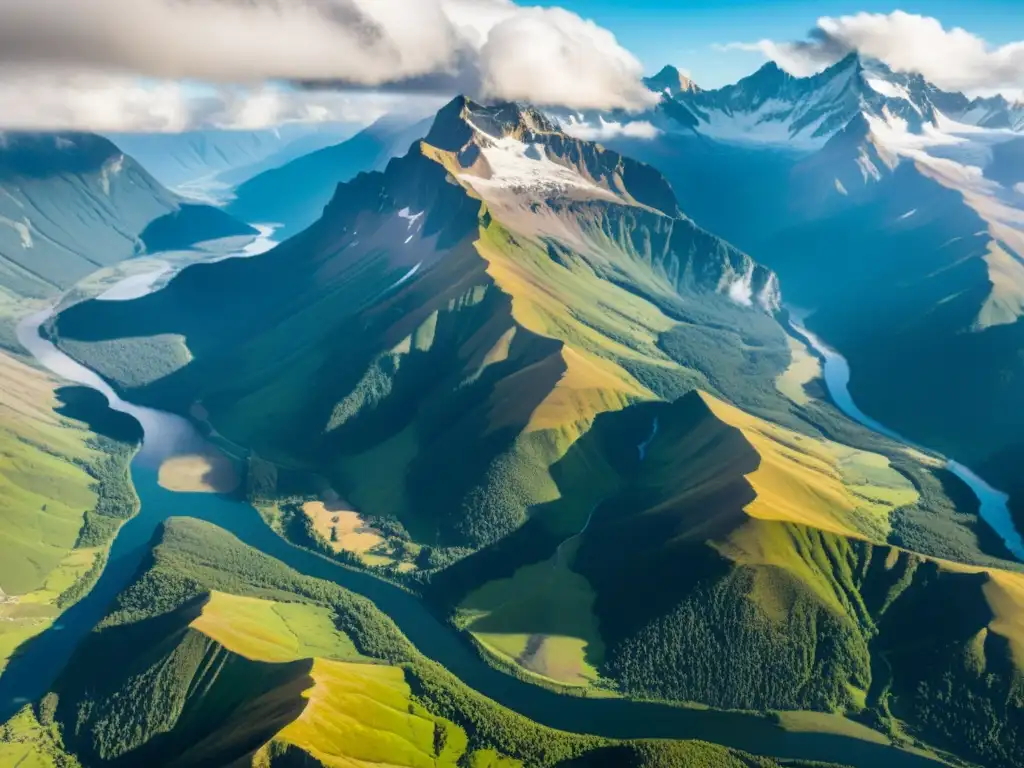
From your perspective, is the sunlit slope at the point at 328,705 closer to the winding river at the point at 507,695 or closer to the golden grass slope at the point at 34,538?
the winding river at the point at 507,695

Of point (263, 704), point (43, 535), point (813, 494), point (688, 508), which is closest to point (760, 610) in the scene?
point (688, 508)

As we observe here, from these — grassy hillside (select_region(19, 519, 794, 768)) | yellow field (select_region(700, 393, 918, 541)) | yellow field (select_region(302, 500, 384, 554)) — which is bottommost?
grassy hillside (select_region(19, 519, 794, 768))

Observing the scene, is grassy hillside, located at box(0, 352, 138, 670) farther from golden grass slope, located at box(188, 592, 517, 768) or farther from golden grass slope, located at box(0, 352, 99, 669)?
golden grass slope, located at box(188, 592, 517, 768)

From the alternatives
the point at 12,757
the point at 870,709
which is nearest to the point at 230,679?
the point at 12,757

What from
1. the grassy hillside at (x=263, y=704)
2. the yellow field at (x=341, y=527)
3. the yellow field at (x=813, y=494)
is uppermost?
the yellow field at (x=813, y=494)

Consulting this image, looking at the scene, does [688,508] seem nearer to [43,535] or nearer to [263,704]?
[263,704]

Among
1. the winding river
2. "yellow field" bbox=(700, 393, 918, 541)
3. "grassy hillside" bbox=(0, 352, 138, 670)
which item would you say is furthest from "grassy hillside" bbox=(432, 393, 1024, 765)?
"grassy hillside" bbox=(0, 352, 138, 670)

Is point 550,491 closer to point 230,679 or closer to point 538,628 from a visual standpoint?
point 538,628

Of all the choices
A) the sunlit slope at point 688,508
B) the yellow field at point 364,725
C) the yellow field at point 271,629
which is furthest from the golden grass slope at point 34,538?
the sunlit slope at point 688,508
